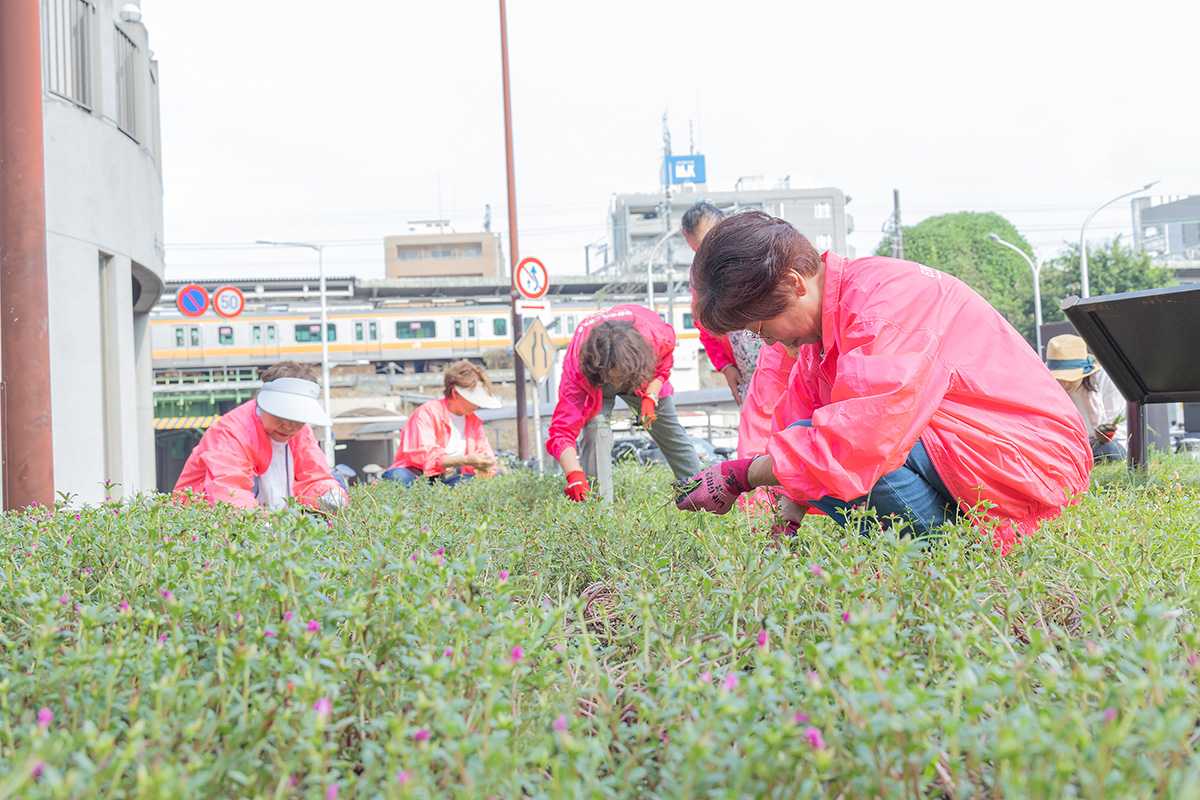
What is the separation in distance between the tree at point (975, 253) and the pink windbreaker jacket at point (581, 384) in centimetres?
5304

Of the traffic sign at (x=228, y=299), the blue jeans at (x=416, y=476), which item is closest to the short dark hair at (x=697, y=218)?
the blue jeans at (x=416, y=476)

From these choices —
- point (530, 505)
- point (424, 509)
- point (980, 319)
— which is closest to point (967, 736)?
point (980, 319)

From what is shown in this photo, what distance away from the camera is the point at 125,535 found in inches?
106

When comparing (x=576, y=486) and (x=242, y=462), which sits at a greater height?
(x=242, y=462)

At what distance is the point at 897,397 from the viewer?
92.8 inches

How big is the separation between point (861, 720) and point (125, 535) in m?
2.28

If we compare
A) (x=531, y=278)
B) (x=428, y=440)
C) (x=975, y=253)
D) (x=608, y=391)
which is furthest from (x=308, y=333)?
(x=975, y=253)

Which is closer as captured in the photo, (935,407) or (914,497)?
(935,407)

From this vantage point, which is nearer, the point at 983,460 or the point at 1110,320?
the point at 983,460

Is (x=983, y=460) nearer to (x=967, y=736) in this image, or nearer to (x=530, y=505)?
(x=967, y=736)

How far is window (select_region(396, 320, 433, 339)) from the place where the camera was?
1564 inches

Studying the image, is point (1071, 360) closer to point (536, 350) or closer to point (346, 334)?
point (536, 350)

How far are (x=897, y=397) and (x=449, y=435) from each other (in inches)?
242

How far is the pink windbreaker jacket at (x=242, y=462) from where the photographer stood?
14.6ft
